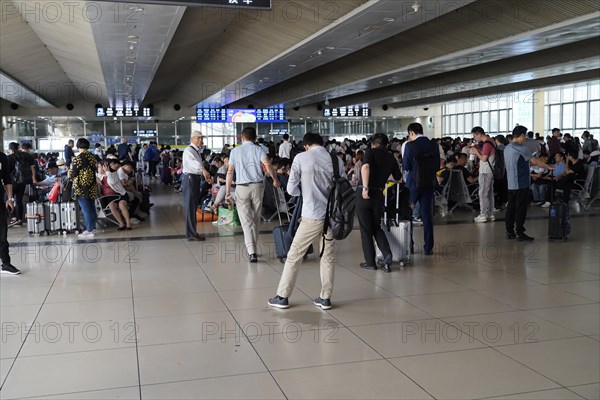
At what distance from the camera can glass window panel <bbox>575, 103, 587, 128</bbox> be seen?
98.5 feet

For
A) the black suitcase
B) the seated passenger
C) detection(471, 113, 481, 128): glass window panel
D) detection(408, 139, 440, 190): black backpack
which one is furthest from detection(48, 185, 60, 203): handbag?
detection(471, 113, 481, 128): glass window panel

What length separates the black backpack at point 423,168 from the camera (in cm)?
823

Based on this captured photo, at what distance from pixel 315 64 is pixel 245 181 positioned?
1002 centimetres

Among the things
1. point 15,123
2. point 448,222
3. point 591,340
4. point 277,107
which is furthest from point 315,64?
point 15,123

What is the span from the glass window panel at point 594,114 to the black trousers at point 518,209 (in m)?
22.9

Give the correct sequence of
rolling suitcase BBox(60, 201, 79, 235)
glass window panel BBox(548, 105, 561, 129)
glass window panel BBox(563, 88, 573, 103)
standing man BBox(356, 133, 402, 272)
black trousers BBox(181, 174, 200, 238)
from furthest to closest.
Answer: glass window panel BBox(548, 105, 561, 129)
glass window panel BBox(563, 88, 573, 103)
rolling suitcase BBox(60, 201, 79, 235)
black trousers BBox(181, 174, 200, 238)
standing man BBox(356, 133, 402, 272)

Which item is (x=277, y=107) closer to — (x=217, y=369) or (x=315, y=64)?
(x=315, y=64)

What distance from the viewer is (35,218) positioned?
1057cm

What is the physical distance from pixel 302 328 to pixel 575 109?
29558 mm

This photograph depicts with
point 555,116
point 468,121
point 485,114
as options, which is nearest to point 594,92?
point 555,116

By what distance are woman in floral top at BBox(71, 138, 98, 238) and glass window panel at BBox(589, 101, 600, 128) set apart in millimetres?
26408

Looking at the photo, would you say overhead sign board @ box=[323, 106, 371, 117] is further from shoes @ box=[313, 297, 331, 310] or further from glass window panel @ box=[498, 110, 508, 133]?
shoes @ box=[313, 297, 331, 310]

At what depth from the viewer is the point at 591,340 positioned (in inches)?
184

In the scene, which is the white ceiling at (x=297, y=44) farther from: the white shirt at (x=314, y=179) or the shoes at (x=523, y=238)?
the white shirt at (x=314, y=179)
